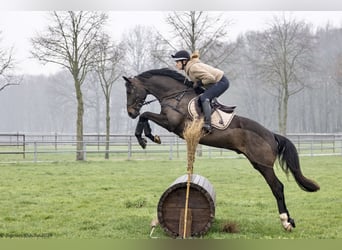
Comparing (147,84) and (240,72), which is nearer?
(147,84)

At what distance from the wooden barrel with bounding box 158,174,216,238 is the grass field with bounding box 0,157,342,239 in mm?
125

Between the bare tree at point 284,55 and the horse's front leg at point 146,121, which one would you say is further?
the bare tree at point 284,55

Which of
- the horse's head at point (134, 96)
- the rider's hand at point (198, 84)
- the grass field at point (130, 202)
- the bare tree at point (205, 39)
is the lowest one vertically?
the grass field at point (130, 202)

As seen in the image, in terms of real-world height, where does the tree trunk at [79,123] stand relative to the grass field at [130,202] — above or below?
above

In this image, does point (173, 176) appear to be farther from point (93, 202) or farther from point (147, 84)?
point (147, 84)

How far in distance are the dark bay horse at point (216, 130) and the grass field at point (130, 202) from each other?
2.01ft

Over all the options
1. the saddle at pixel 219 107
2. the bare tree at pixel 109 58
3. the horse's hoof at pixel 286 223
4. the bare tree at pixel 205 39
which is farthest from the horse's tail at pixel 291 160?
the bare tree at pixel 109 58

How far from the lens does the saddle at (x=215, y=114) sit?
15.7 feet

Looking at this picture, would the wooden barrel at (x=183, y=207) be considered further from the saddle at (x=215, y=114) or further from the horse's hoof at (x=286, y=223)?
the horse's hoof at (x=286, y=223)

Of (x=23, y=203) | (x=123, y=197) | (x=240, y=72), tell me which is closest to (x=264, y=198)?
(x=123, y=197)

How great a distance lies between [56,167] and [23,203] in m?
5.42

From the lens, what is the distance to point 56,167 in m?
12.1

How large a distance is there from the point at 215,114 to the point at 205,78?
0.40m

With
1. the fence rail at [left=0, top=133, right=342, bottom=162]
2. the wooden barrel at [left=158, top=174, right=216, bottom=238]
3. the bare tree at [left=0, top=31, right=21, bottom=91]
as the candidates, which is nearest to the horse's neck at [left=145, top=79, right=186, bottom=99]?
the wooden barrel at [left=158, top=174, right=216, bottom=238]
